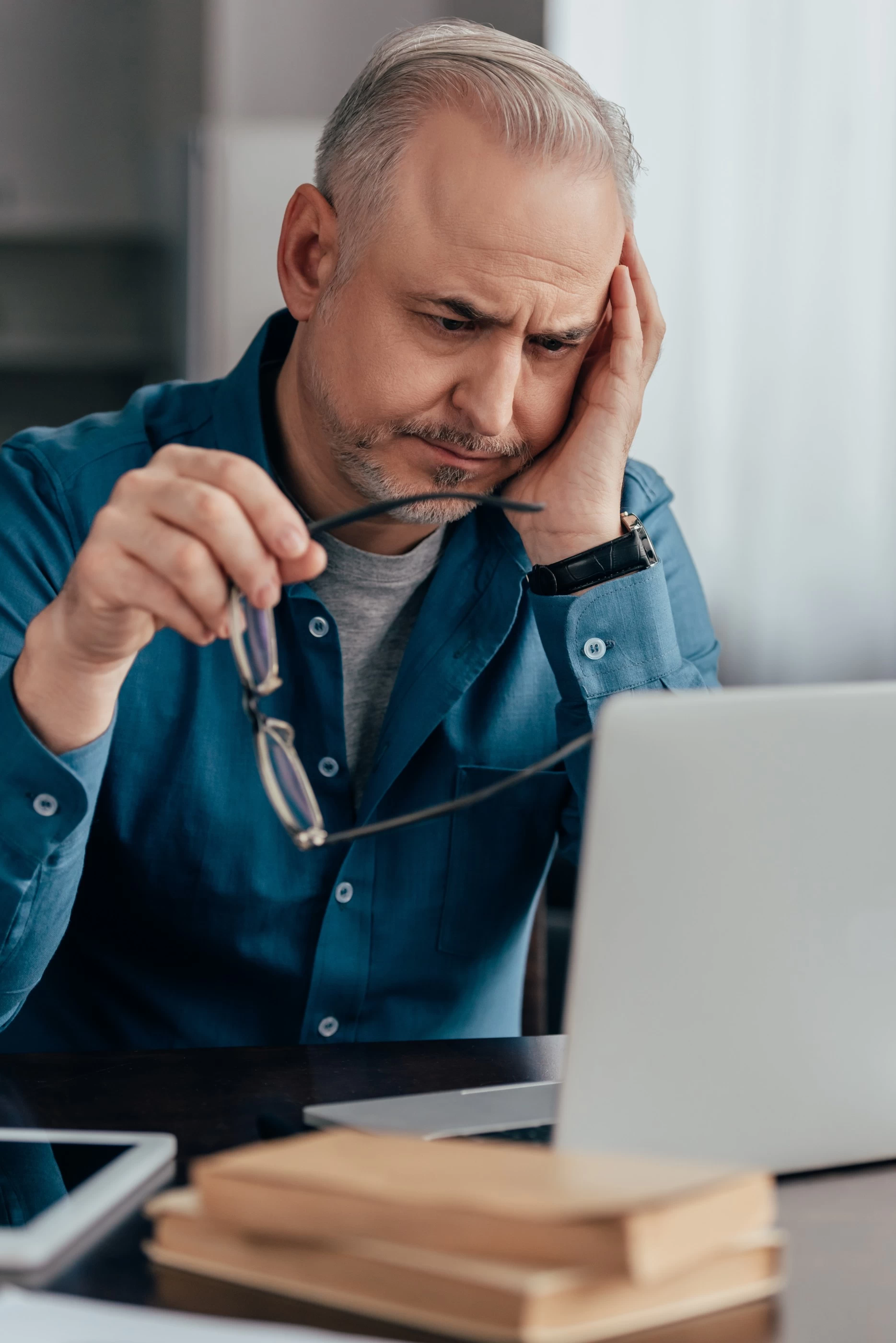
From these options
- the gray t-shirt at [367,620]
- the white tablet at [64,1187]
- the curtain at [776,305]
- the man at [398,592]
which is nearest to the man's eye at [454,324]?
the man at [398,592]

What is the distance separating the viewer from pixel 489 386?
1.16 metres

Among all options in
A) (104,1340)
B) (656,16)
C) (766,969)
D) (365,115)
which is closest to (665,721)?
(766,969)

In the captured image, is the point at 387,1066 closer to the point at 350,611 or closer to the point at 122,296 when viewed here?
the point at 350,611

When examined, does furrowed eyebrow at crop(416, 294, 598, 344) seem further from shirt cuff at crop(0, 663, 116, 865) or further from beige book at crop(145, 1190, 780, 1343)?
beige book at crop(145, 1190, 780, 1343)

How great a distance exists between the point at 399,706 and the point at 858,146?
2.12m

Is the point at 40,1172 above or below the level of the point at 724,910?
below

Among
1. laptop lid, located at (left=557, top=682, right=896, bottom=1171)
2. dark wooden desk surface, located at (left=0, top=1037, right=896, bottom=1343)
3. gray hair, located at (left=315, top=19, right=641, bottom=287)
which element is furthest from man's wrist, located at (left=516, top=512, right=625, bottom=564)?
laptop lid, located at (left=557, top=682, right=896, bottom=1171)

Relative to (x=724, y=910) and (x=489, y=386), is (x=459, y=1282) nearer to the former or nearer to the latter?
(x=724, y=910)

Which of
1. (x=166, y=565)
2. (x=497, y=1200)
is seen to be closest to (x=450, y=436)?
Result: (x=166, y=565)

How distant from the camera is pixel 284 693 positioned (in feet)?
4.07

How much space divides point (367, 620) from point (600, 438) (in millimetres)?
268

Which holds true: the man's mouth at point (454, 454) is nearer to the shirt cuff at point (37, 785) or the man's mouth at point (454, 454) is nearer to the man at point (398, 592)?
the man at point (398, 592)

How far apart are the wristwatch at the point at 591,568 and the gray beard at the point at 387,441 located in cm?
11

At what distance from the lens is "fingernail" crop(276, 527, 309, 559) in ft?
2.44
